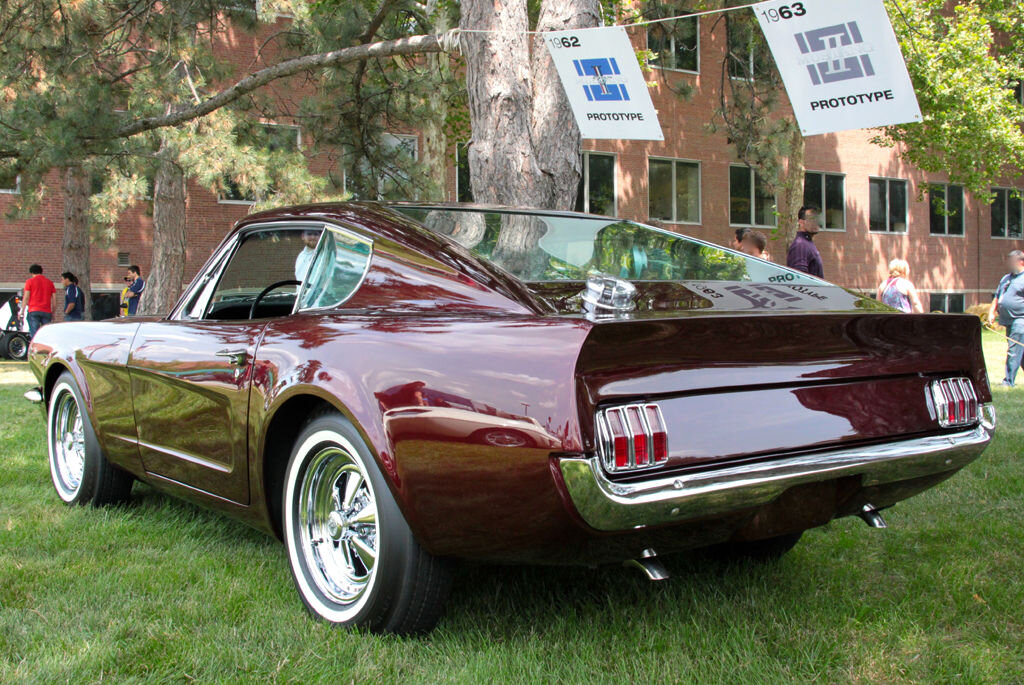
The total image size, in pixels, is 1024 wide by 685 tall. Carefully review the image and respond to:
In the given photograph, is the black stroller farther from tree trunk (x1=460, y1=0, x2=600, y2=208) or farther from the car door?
the car door

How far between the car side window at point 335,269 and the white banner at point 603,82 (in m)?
3.97

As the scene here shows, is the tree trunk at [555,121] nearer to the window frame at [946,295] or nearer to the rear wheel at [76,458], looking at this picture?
the rear wheel at [76,458]

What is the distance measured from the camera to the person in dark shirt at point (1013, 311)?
32.3 ft

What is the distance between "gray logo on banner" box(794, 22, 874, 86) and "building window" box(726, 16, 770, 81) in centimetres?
1269

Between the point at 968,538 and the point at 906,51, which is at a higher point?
the point at 906,51

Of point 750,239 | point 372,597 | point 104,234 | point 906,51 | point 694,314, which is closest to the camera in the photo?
point 694,314

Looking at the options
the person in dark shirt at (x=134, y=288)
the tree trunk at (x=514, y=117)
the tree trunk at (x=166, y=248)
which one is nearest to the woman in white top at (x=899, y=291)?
the tree trunk at (x=514, y=117)

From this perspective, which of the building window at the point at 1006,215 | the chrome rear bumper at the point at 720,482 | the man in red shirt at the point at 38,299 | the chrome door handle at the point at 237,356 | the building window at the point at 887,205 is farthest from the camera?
the building window at the point at 1006,215

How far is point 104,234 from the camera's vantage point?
17625 millimetres

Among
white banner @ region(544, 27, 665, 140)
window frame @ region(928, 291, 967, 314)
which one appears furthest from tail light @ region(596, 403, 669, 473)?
window frame @ region(928, 291, 967, 314)

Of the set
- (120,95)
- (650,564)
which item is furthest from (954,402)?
(120,95)

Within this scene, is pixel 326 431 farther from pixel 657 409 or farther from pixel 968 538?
pixel 968 538

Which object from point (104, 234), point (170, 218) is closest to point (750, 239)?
point (170, 218)

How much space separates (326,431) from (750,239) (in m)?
5.99
